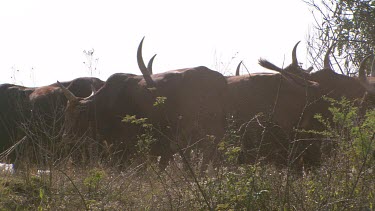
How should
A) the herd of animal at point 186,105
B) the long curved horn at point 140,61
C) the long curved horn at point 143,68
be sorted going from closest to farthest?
the herd of animal at point 186,105 < the long curved horn at point 143,68 < the long curved horn at point 140,61

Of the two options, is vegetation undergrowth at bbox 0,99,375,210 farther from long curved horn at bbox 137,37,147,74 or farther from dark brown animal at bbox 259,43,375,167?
long curved horn at bbox 137,37,147,74

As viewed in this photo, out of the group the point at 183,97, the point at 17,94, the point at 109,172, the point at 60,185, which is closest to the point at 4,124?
the point at 17,94

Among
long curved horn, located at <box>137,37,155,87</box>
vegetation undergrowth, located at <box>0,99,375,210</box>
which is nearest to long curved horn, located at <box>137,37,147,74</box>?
long curved horn, located at <box>137,37,155,87</box>

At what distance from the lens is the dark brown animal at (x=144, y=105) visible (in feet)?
30.4

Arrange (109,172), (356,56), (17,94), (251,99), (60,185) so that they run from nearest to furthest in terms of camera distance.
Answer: (60,185) → (109,172) → (251,99) → (356,56) → (17,94)

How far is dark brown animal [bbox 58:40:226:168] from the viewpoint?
9.27 meters

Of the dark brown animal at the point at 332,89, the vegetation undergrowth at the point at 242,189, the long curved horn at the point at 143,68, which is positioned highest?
the long curved horn at the point at 143,68

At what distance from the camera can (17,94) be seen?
1300cm

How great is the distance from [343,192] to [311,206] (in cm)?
29

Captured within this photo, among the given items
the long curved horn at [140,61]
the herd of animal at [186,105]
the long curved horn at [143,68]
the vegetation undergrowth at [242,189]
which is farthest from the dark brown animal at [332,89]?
the vegetation undergrowth at [242,189]

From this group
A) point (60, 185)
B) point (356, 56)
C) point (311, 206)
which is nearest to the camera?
point (311, 206)

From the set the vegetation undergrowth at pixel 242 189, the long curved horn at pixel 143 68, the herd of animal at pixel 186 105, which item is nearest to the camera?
the vegetation undergrowth at pixel 242 189

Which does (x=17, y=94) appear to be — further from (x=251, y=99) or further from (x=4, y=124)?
(x=251, y=99)

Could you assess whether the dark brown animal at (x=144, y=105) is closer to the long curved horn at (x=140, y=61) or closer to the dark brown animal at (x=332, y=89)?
the long curved horn at (x=140, y=61)
